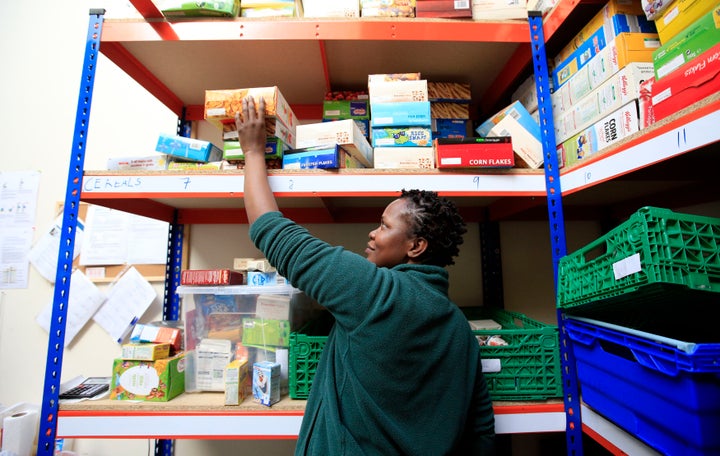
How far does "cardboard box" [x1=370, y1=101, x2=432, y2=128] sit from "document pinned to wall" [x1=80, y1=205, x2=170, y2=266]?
1.21m

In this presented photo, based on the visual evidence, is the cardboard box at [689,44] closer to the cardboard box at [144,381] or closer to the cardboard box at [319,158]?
the cardboard box at [319,158]

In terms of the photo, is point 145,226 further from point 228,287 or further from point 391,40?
point 391,40

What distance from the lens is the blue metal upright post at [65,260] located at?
901mm

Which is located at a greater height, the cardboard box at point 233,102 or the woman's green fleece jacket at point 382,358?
the cardboard box at point 233,102

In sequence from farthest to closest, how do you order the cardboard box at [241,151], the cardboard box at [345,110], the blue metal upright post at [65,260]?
the cardboard box at [345,110] < the cardboard box at [241,151] < the blue metal upright post at [65,260]

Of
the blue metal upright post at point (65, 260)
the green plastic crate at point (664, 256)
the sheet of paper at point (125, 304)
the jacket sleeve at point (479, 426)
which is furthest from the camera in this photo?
the sheet of paper at point (125, 304)

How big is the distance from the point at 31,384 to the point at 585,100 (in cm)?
262

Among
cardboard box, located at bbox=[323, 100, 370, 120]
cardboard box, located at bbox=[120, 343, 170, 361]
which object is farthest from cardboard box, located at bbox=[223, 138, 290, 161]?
cardboard box, located at bbox=[120, 343, 170, 361]

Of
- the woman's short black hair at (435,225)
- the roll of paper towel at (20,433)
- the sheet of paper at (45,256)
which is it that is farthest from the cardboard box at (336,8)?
the roll of paper towel at (20,433)

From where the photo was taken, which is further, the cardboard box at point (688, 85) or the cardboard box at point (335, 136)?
the cardboard box at point (335, 136)

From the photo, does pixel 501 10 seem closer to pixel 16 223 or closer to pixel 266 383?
pixel 266 383

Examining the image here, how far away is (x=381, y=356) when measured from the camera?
0.64 m

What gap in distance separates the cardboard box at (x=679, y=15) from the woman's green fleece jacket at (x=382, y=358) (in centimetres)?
84

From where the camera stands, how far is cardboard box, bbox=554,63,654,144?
827 millimetres
